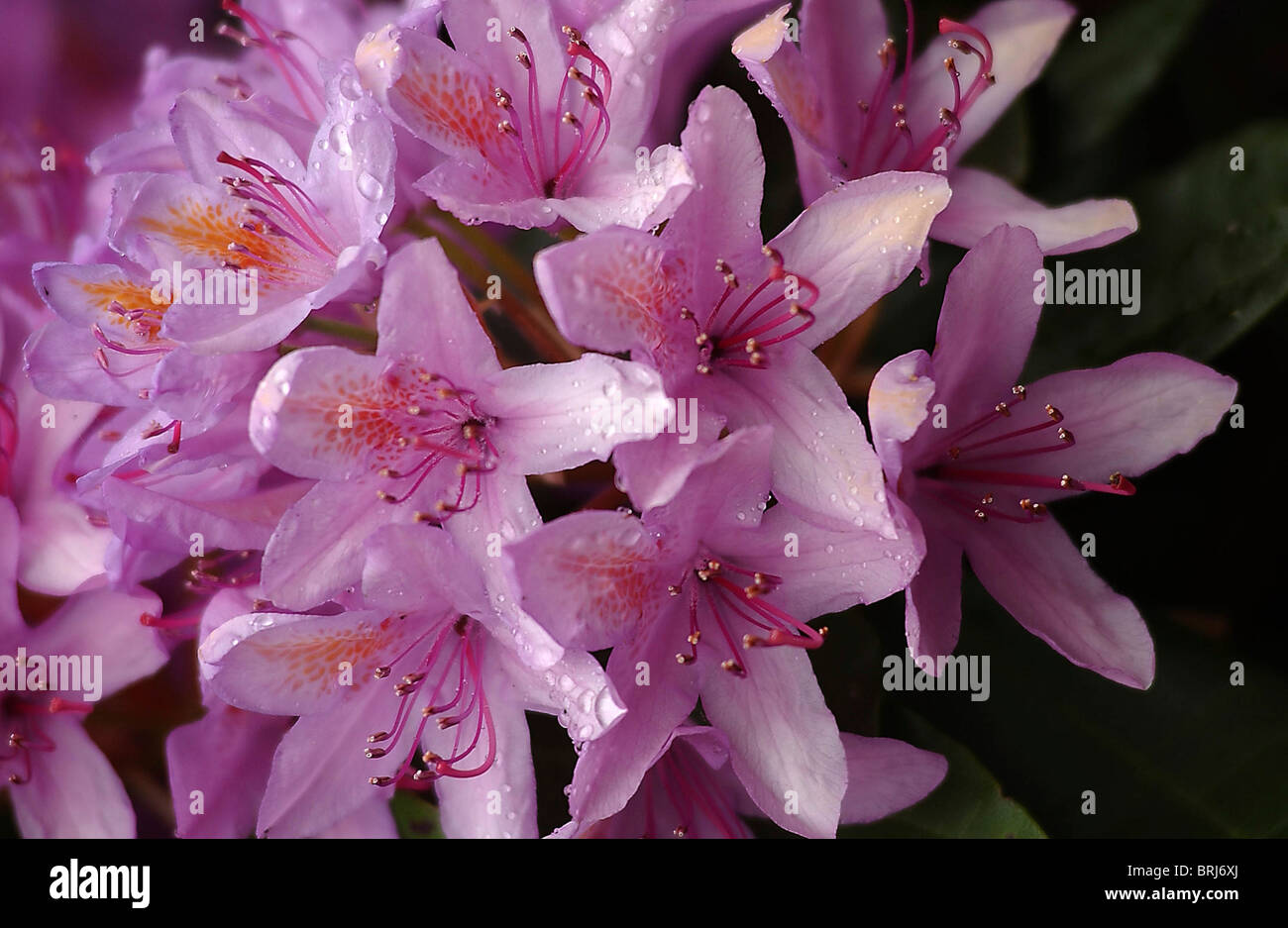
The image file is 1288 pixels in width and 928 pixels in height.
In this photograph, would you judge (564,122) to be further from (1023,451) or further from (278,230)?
(1023,451)

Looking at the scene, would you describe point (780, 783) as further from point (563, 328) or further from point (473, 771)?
point (563, 328)

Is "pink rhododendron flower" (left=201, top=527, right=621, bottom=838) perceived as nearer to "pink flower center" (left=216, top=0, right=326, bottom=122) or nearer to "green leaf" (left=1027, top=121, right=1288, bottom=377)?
"pink flower center" (left=216, top=0, right=326, bottom=122)

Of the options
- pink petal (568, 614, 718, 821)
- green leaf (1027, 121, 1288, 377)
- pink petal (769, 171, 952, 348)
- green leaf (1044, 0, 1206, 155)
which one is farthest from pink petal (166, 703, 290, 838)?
green leaf (1044, 0, 1206, 155)

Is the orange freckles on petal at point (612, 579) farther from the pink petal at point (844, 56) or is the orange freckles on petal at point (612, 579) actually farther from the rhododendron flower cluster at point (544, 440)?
the pink petal at point (844, 56)

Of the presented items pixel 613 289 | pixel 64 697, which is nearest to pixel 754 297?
pixel 613 289
